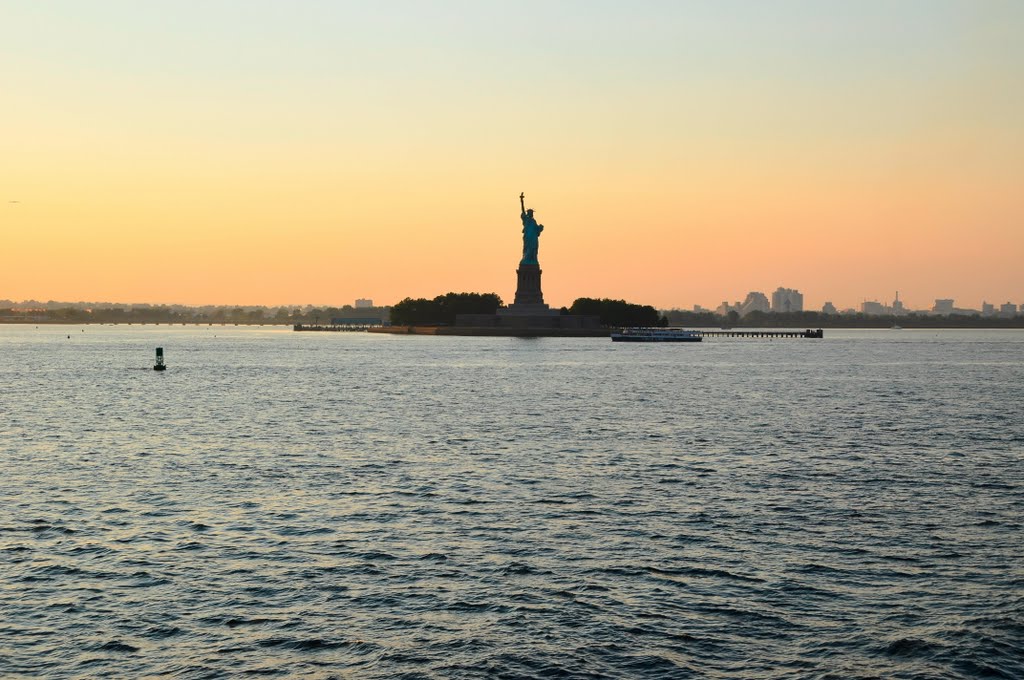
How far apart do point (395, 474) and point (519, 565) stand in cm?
1436

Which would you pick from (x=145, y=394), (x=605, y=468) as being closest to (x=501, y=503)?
(x=605, y=468)

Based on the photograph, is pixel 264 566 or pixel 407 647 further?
pixel 264 566

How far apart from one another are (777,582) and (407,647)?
8493mm

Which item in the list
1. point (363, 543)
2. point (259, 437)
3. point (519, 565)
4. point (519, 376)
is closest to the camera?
point (519, 565)

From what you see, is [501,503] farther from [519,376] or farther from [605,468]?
[519,376]

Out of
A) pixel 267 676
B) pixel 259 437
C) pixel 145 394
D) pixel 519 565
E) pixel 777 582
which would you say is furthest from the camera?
pixel 145 394

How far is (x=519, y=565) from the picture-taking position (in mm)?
22844

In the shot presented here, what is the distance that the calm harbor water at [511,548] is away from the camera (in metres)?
17.1

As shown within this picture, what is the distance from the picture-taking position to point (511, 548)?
80.4 ft

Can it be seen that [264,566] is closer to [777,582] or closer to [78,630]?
[78,630]

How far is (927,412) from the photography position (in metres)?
64.2

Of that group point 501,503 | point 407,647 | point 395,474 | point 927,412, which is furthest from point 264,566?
point 927,412

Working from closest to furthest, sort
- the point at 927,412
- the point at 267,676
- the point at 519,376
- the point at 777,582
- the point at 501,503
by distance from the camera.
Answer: the point at 267,676, the point at 777,582, the point at 501,503, the point at 927,412, the point at 519,376

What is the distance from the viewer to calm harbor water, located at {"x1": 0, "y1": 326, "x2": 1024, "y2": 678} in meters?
17.1
